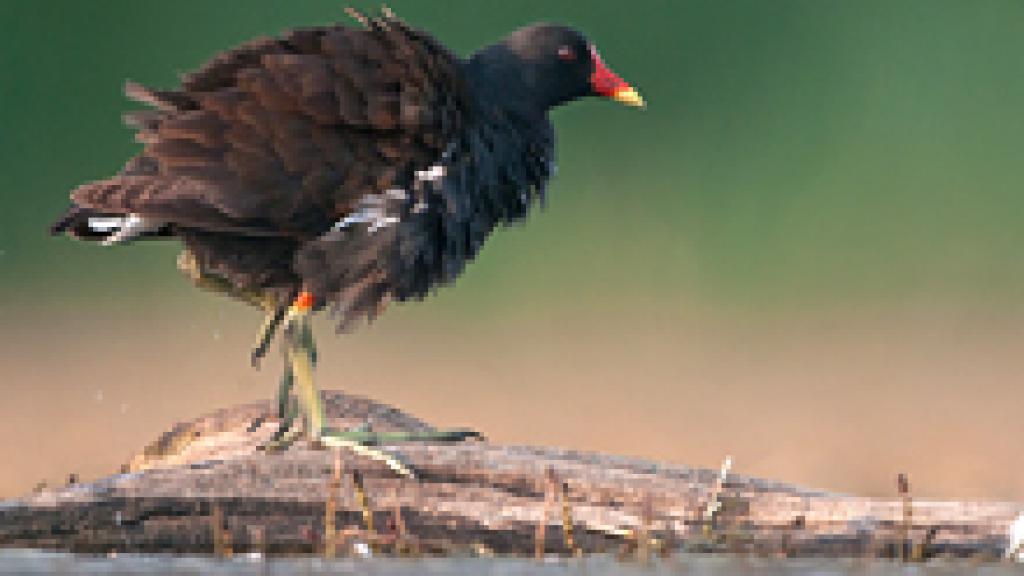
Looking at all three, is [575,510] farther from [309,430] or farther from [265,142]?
[265,142]

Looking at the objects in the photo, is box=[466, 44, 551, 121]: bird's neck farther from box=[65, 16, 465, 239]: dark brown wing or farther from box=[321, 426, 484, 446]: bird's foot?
box=[321, 426, 484, 446]: bird's foot

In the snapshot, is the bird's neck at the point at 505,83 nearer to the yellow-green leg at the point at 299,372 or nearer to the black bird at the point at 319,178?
the black bird at the point at 319,178

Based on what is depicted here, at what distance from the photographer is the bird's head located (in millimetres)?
4281

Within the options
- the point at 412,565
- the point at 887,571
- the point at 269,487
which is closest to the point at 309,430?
the point at 269,487

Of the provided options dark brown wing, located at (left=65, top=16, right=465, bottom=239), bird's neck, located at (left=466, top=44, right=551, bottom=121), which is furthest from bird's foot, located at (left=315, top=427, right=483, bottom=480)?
bird's neck, located at (left=466, top=44, right=551, bottom=121)

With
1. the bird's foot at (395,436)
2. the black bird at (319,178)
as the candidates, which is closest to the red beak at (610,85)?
the black bird at (319,178)

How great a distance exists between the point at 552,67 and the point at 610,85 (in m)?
0.28

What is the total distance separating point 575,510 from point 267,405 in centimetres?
158

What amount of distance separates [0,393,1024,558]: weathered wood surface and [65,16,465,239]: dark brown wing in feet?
2.10

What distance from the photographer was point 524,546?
11.0 feet

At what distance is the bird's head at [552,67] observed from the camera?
169 inches

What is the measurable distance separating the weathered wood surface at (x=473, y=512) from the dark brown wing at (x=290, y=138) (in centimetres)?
64

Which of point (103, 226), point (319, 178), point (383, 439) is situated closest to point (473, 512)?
point (383, 439)

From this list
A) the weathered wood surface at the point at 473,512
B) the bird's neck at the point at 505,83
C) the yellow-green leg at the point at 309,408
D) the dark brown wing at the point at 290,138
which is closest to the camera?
the weathered wood surface at the point at 473,512
